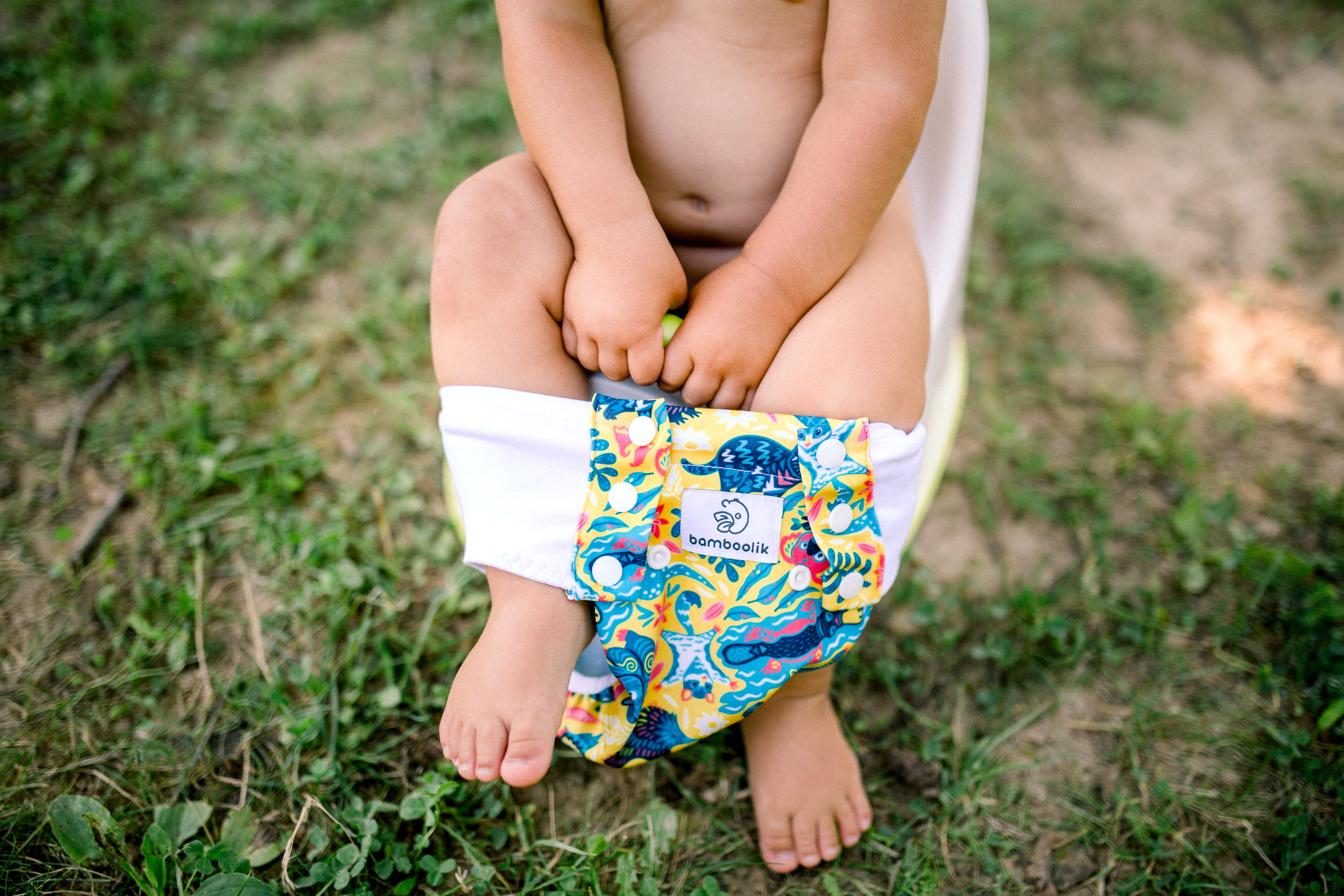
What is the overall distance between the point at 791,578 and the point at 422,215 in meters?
1.30

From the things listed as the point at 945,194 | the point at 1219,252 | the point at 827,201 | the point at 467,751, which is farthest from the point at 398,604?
the point at 1219,252

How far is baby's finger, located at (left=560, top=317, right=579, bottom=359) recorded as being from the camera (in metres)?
0.94

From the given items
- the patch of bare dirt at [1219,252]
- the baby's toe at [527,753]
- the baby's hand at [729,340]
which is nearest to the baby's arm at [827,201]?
the baby's hand at [729,340]

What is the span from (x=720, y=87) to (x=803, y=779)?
97cm

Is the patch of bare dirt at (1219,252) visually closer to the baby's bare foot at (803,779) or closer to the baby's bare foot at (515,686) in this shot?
the baby's bare foot at (803,779)

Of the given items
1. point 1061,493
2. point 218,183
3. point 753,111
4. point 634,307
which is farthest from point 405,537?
point 1061,493

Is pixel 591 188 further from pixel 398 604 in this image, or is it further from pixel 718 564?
pixel 398 604

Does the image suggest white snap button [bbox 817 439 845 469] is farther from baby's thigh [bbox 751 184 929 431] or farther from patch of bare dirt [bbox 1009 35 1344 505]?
patch of bare dirt [bbox 1009 35 1344 505]

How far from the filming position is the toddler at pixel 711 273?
35.3 inches

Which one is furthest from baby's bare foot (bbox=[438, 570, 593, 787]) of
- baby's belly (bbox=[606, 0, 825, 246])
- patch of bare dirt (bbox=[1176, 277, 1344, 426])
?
patch of bare dirt (bbox=[1176, 277, 1344, 426])

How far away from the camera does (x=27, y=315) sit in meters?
1.43

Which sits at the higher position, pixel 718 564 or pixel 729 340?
pixel 729 340

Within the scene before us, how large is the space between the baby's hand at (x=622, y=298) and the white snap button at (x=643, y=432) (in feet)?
0.25

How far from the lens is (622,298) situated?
90 cm
